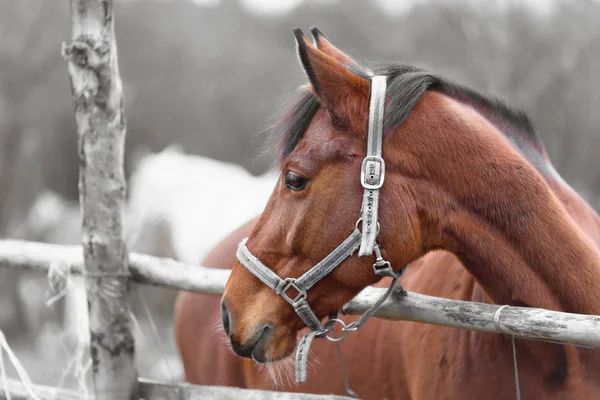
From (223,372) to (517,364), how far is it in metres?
1.84

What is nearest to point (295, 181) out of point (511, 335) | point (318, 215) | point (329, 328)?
point (318, 215)

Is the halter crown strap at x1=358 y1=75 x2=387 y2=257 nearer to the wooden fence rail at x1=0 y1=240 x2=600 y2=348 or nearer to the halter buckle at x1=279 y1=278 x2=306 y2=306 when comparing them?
the halter buckle at x1=279 y1=278 x2=306 y2=306

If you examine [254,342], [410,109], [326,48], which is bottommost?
[254,342]

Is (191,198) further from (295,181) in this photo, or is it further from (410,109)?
(410,109)

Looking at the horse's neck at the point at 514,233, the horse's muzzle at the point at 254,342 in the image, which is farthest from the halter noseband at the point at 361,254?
the horse's neck at the point at 514,233

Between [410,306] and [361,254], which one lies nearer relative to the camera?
[361,254]

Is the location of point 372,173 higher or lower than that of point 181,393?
higher

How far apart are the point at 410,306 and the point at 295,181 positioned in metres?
0.56

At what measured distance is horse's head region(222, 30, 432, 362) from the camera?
6.40 ft

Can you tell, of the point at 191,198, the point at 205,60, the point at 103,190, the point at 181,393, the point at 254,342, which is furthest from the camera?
the point at 205,60

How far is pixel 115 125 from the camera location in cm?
253

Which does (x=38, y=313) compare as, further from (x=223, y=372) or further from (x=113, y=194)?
(x=113, y=194)

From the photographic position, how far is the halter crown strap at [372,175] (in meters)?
1.91

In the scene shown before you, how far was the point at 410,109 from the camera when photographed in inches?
78.0
